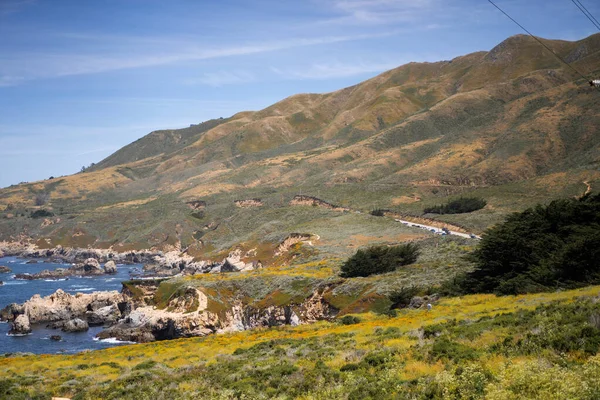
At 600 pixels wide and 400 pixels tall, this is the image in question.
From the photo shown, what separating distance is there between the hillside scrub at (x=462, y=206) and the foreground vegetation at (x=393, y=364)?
72.0 meters

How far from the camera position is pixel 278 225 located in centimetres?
10656

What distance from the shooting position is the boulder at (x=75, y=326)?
66438mm

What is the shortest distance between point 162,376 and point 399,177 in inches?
5176

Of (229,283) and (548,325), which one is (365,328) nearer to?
(548,325)

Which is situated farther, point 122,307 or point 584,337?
point 122,307

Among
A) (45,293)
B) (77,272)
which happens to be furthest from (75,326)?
(77,272)

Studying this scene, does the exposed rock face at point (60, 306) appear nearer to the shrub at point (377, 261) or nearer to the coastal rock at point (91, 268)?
the shrub at point (377, 261)

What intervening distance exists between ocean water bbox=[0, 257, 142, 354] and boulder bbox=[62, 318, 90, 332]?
0.73 m

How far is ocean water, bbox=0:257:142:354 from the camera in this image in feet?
190

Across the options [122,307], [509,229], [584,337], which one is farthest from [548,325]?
Answer: [122,307]

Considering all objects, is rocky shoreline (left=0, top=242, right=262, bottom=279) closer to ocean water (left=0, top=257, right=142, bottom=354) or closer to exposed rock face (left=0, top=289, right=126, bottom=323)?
ocean water (left=0, top=257, right=142, bottom=354)

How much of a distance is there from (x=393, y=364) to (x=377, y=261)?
118 ft

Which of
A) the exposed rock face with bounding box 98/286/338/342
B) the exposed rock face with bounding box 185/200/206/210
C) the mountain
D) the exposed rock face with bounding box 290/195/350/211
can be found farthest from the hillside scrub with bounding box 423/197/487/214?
the exposed rock face with bounding box 185/200/206/210

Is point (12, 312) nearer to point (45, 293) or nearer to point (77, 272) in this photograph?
point (45, 293)
